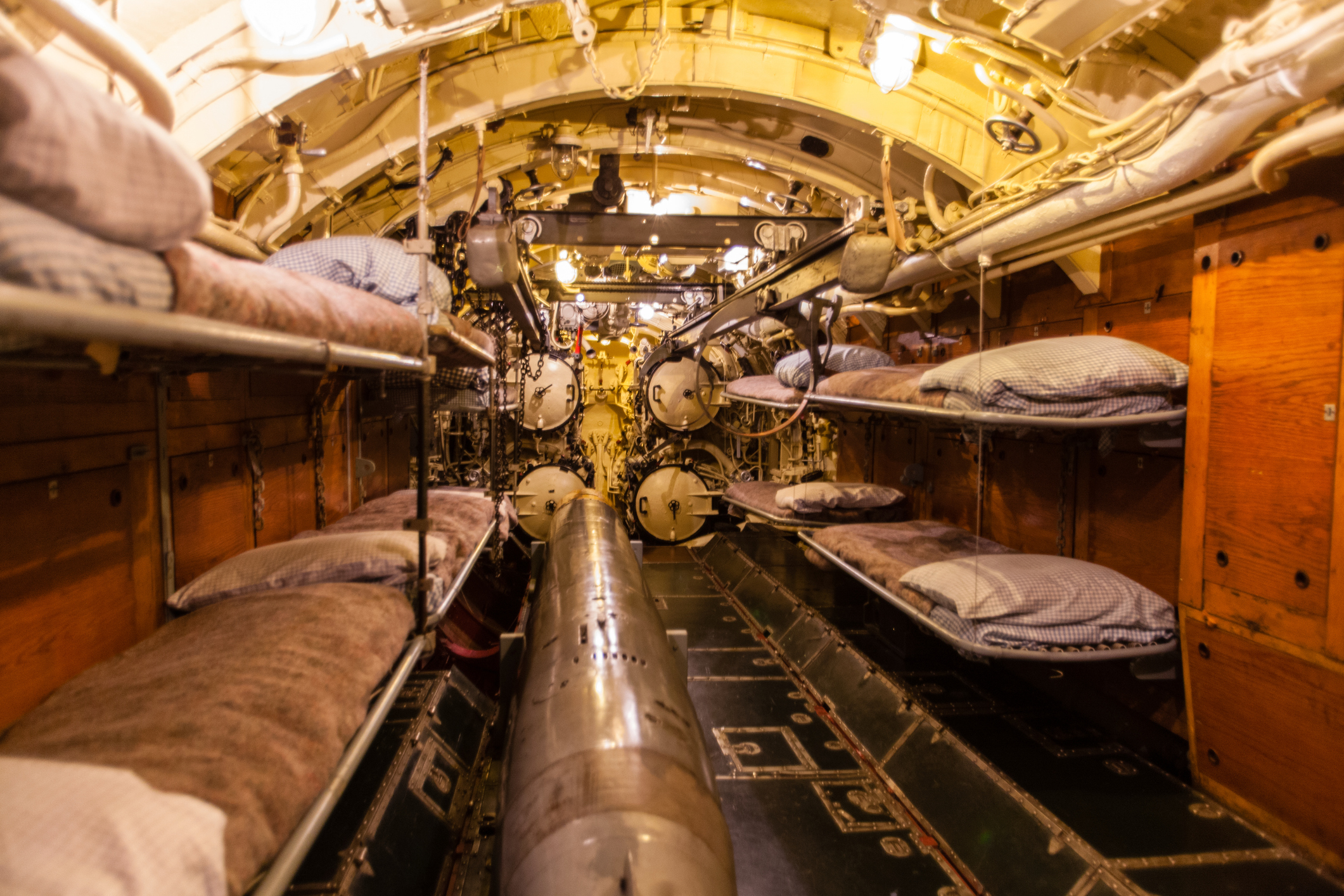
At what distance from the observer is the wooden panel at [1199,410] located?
2596mm

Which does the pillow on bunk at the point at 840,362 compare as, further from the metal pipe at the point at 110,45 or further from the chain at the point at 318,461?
the metal pipe at the point at 110,45

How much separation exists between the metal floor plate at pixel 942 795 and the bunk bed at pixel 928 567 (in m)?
0.46

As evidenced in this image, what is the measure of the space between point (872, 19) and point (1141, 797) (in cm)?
373

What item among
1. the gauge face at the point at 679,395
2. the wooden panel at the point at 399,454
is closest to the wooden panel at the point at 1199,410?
the wooden panel at the point at 399,454

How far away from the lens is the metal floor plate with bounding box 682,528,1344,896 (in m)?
2.38

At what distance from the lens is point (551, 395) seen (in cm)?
973

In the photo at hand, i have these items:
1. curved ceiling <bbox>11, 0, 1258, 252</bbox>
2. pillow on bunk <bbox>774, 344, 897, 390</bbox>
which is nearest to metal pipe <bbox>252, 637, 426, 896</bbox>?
curved ceiling <bbox>11, 0, 1258, 252</bbox>

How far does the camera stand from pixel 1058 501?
3.86 metres

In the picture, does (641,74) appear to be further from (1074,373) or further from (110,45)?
(110,45)

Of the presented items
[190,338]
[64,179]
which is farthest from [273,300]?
[64,179]

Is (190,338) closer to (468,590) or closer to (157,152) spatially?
(157,152)

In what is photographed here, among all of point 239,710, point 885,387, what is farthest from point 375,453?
point 239,710

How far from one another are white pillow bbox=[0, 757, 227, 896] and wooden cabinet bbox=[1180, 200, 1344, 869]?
3.20m

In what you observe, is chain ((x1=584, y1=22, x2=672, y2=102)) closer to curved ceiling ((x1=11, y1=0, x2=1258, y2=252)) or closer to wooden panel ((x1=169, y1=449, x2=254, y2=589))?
curved ceiling ((x1=11, y1=0, x2=1258, y2=252))
